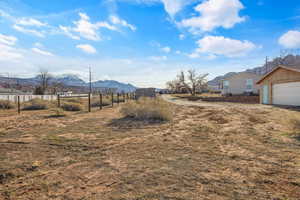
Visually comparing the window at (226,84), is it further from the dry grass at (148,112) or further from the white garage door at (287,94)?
the dry grass at (148,112)

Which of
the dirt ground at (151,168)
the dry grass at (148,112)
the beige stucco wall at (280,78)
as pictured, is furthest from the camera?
the beige stucco wall at (280,78)

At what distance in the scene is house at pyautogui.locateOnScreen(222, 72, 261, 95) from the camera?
114 ft

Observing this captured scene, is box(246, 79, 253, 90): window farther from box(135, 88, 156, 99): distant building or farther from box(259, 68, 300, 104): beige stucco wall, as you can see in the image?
box(135, 88, 156, 99): distant building

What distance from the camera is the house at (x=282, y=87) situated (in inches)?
539

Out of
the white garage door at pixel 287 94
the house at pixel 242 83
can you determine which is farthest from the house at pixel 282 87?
the house at pixel 242 83

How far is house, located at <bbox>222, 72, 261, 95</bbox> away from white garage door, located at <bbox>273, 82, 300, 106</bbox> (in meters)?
20.1

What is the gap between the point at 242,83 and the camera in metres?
36.1

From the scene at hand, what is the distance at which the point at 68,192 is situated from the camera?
89.5 inches

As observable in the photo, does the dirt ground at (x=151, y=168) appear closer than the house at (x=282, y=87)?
Yes

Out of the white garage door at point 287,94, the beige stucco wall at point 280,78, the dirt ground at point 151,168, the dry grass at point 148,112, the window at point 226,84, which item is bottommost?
the dirt ground at point 151,168

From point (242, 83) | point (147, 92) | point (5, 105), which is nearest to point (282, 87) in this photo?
point (147, 92)

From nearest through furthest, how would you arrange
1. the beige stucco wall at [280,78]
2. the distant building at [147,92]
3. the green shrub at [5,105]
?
the beige stucco wall at [280,78]
the green shrub at [5,105]
the distant building at [147,92]

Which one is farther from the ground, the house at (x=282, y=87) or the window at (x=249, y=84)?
the window at (x=249, y=84)

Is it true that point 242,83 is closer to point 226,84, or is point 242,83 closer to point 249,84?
point 249,84
